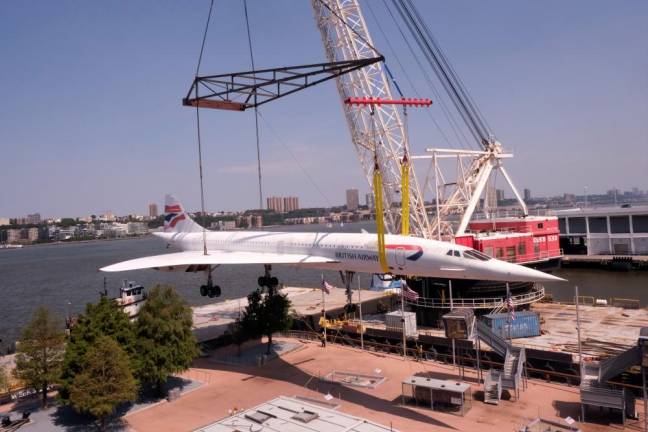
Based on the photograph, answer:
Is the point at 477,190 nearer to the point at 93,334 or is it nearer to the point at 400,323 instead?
the point at 400,323

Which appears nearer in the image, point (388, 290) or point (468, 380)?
point (468, 380)

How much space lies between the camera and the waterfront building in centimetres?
7912

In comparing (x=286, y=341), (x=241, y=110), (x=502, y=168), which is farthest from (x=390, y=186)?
(x=241, y=110)

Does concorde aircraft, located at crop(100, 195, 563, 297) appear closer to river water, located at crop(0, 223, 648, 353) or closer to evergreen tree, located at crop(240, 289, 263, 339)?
evergreen tree, located at crop(240, 289, 263, 339)

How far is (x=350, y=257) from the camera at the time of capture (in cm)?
2719

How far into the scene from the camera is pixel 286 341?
35812mm

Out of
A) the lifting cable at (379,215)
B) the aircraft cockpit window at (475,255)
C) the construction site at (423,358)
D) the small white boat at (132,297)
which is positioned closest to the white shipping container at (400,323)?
the construction site at (423,358)

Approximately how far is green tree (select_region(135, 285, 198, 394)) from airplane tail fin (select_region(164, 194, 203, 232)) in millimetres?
23798

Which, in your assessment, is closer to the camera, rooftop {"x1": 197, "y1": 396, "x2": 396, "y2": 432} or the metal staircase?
rooftop {"x1": 197, "y1": 396, "x2": 396, "y2": 432}

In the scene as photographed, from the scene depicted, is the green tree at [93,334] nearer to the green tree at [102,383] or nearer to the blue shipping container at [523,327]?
the green tree at [102,383]

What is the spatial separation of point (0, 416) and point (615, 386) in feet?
97.0

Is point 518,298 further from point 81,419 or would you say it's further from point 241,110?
point 81,419

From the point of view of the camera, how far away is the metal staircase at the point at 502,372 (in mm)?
23109

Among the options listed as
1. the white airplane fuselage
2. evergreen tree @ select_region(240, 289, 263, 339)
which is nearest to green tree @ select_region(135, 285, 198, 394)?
evergreen tree @ select_region(240, 289, 263, 339)
